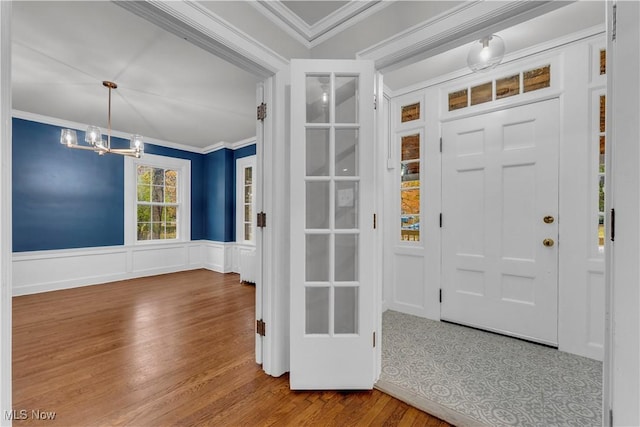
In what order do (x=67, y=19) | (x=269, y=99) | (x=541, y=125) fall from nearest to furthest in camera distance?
(x=269, y=99) → (x=67, y=19) → (x=541, y=125)

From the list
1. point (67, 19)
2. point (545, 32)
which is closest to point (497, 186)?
point (545, 32)

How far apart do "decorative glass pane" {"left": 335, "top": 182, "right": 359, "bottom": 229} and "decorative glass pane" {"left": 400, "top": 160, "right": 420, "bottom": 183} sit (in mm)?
1570

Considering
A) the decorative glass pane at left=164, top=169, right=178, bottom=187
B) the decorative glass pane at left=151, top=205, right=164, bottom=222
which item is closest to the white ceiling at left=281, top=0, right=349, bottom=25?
the decorative glass pane at left=164, top=169, right=178, bottom=187

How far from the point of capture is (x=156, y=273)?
5.31 meters

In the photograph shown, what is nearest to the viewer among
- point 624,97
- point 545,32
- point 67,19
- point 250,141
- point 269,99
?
point 624,97

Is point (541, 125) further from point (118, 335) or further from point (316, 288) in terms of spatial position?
point (118, 335)

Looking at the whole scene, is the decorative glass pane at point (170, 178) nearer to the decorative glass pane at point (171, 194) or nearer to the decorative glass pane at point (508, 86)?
the decorative glass pane at point (171, 194)

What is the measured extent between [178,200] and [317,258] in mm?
4941

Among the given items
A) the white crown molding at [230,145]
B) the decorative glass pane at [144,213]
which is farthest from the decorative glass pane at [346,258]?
the decorative glass pane at [144,213]

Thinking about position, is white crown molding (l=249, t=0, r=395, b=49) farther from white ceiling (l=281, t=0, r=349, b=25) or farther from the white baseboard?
the white baseboard

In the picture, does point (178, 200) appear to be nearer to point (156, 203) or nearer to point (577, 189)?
point (156, 203)

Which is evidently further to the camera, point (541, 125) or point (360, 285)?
point (541, 125)

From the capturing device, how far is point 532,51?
7.79ft

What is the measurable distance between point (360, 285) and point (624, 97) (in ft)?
4.57
